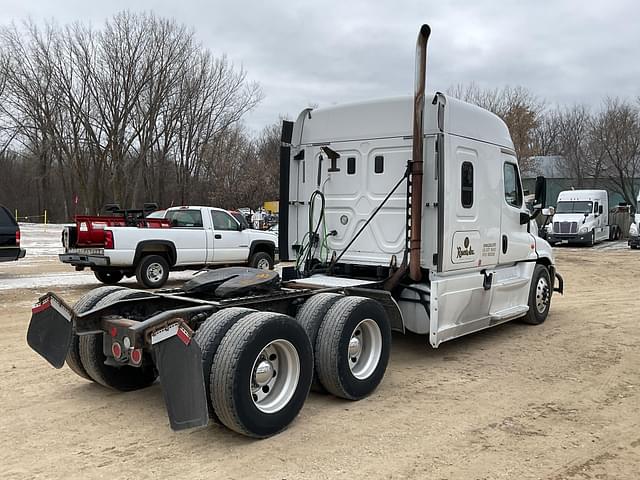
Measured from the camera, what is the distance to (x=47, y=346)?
4895 millimetres

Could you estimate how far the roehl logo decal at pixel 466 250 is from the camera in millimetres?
6825

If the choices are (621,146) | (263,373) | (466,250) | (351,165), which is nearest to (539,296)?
(466,250)

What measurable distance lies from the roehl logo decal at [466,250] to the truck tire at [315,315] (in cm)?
192

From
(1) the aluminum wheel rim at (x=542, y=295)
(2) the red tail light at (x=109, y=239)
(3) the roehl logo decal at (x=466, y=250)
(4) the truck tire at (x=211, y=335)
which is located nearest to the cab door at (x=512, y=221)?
(1) the aluminum wheel rim at (x=542, y=295)

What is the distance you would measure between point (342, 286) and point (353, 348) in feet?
3.08

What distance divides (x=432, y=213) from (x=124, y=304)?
346 centimetres

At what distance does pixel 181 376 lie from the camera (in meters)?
3.96

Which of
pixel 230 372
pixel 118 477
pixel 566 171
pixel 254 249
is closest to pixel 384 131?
pixel 230 372

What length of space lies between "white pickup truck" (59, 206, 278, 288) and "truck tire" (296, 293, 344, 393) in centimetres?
779

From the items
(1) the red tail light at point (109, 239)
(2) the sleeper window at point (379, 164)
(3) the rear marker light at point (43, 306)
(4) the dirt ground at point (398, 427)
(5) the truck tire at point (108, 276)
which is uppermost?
(2) the sleeper window at point (379, 164)

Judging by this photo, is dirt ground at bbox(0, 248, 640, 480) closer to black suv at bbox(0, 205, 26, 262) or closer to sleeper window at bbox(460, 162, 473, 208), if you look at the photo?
sleeper window at bbox(460, 162, 473, 208)

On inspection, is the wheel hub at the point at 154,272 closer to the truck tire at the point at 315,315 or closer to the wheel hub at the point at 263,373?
the truck tire at the point at 315,315

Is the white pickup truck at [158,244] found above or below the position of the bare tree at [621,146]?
below

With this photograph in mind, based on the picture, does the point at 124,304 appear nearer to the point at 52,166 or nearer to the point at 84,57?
the point at 84,57
